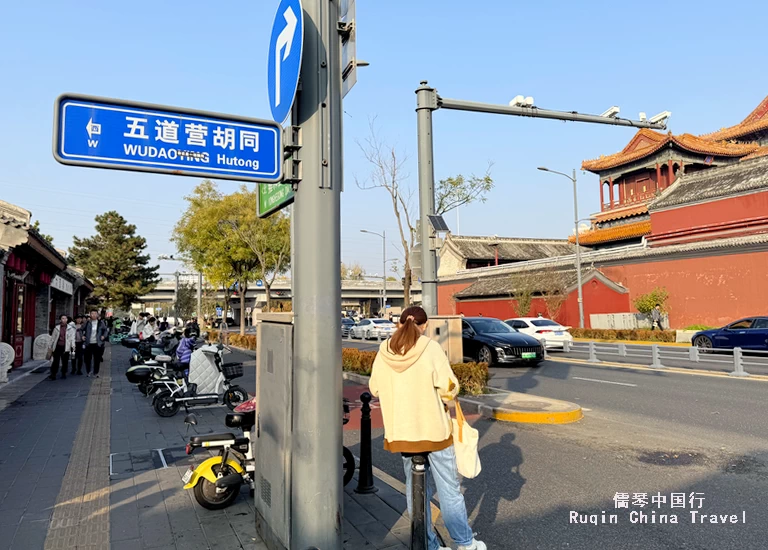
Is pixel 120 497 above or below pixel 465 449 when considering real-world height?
below

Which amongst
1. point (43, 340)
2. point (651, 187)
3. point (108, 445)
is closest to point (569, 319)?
point (651, 187)

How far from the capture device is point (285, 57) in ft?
11.7

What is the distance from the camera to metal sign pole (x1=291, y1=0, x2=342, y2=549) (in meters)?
3.30

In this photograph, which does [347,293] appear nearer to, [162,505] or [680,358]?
[680,358]

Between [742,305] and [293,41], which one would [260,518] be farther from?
[742,305]

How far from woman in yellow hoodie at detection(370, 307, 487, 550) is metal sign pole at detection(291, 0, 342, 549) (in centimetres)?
42

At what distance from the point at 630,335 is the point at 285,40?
27270 mm

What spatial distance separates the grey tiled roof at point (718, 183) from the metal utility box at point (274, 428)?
31.8 m

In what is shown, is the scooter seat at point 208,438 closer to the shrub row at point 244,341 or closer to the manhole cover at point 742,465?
the manhole cover at point 742,465

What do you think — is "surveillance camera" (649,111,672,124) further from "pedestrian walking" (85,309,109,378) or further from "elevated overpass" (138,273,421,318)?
"elevated overpass" (138,273,421,318)

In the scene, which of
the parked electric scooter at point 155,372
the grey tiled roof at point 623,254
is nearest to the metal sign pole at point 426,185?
the parked electric scooter at point 155,372

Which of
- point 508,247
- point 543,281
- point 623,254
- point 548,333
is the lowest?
point 548,333

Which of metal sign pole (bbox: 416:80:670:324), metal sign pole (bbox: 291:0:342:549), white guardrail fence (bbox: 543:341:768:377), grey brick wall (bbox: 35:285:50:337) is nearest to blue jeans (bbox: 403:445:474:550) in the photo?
metal sign pole (bbox: 291:0:342:549)

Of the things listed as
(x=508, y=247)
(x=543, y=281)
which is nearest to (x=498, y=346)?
(x=543, y=281)
